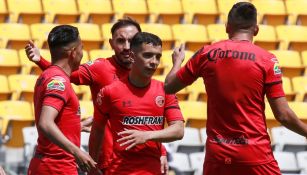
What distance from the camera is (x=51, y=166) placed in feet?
19.7

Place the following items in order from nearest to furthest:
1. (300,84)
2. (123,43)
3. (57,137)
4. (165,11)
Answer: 1. (57,137)
2. (123,43)
3. (300,84)
4. (165,11)

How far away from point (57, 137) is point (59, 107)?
30 centimetres

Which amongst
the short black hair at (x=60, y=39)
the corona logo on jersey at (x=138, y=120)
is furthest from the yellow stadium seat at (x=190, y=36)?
the short black hair at (x=60, y=39)

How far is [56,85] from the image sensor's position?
588 cm

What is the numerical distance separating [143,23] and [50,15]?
133cm

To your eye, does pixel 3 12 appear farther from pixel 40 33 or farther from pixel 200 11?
pixel 200 11

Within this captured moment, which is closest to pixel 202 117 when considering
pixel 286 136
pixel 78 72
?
pixel 286 136

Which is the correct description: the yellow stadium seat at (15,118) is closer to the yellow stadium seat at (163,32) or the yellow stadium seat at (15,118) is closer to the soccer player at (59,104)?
the yellow stadium seat at (163,32)

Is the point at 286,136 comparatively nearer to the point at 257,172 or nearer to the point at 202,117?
the point at 202,117

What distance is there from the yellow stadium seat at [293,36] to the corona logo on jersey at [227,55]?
26.0 ft

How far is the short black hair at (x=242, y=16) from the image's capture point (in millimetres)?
5621

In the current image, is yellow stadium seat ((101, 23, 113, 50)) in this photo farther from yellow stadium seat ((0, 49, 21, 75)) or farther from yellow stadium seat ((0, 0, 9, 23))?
yellow stadium seat ((0, 0, 9, 23))

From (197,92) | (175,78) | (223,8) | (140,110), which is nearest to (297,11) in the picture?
(223,8)

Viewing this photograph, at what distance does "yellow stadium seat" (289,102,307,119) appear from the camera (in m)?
11.8
